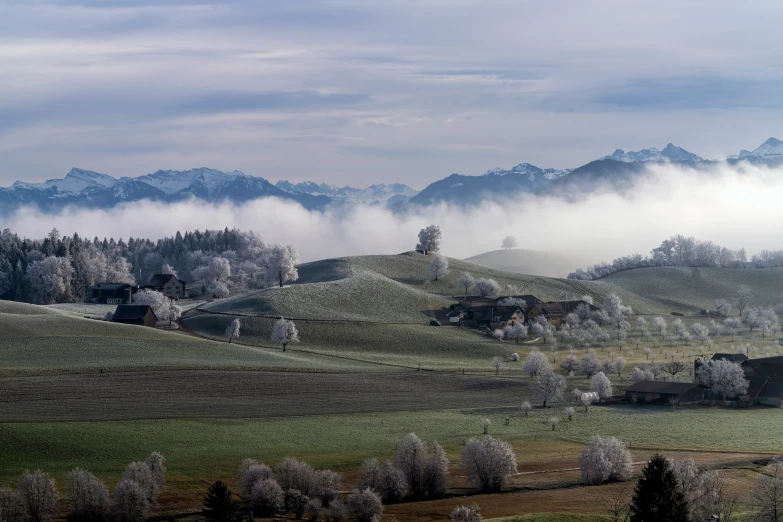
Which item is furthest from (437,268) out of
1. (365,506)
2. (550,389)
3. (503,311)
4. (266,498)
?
(365,506)

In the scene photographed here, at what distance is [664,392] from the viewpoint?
301 feet

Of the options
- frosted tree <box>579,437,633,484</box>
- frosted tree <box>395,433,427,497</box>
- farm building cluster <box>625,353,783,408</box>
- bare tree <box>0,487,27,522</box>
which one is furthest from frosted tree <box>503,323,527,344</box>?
bare tree <box>0,487,27,522</box>

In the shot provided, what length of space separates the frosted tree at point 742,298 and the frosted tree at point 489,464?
116 meters

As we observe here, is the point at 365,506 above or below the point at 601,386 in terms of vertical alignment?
below

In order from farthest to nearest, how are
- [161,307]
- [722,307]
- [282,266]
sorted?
[282,266] → [722,307] → [161,307]

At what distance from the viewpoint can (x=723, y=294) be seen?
580 feet

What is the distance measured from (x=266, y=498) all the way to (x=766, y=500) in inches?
1097

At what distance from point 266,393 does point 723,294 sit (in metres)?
119

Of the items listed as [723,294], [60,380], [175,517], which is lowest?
[175,517]

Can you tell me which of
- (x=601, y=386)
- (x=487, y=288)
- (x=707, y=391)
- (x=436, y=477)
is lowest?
(x=436, y=477)

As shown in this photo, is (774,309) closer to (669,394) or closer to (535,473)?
(669,394)

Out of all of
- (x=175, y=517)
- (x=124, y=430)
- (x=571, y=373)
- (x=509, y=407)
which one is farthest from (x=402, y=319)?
(x=175, y=517)

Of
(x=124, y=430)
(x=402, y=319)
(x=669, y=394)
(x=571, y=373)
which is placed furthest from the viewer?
(x=402, y=319)

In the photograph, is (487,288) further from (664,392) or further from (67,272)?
(67,272)
